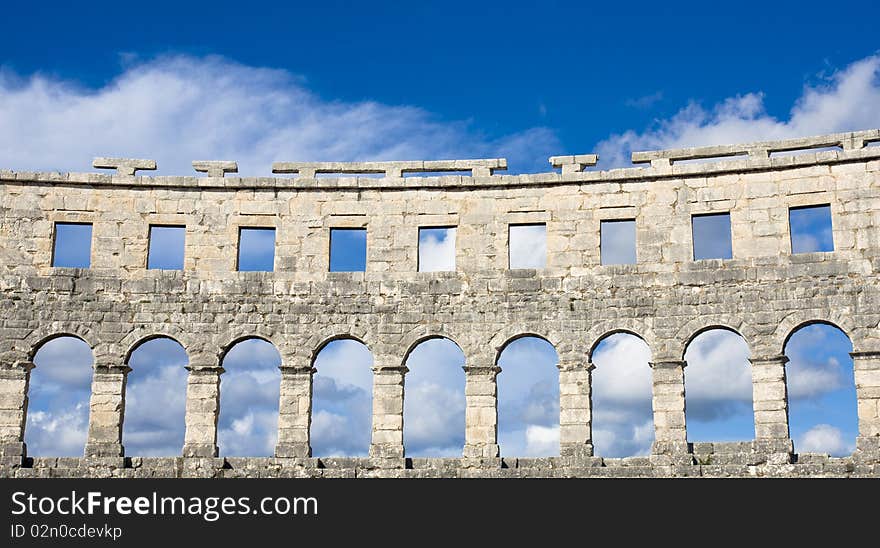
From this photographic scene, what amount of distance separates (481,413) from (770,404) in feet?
20.6

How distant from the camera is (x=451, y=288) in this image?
94.3ft

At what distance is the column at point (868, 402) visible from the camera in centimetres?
2589

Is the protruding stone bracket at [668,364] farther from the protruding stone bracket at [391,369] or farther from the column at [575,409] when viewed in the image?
the protruding stone bracket at [391,369]

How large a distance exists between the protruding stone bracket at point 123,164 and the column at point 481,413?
30.3ft

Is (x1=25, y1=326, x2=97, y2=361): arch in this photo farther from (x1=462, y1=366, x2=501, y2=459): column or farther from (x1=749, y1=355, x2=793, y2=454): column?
(x1=749, y1=355, x2=793, y2=454): column

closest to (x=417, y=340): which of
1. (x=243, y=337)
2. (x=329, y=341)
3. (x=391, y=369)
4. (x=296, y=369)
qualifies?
(x=391, y=369)

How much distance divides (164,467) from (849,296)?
15.6 m

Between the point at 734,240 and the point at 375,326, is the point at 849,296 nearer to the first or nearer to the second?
the point at 734,240

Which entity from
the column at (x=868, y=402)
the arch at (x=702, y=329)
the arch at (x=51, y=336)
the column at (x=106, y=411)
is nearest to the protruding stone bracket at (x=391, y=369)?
the column at (x=106, y=411)

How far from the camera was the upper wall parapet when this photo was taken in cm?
2845

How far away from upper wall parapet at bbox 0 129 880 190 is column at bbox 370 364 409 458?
14.8 ft

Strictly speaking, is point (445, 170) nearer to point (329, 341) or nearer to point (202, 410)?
point (329, 341)
